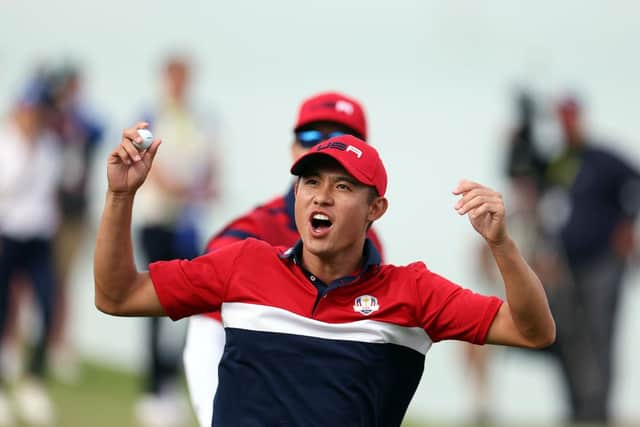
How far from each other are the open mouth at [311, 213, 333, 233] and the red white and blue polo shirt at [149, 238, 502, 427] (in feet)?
0.49

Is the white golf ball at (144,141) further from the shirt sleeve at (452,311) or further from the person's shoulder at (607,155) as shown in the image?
the person's shoulder at (607,155)

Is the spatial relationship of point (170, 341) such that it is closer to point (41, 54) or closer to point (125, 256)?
point (41, 54)

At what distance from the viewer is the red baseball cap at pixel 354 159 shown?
16.5 ft

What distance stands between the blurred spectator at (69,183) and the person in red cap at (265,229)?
6.33 m

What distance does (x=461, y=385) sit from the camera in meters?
13.2

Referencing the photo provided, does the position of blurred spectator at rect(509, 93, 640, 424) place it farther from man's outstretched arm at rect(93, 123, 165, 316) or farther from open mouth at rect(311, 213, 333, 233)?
man's outstretched arm at rect(93, 123, 165, 316)

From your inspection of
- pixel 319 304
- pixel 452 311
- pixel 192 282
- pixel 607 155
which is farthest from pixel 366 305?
pixel 607 155

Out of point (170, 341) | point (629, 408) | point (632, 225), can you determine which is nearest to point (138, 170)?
point (170, 341)

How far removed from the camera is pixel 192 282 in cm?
A: 505

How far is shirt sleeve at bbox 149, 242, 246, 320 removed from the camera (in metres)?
5.03

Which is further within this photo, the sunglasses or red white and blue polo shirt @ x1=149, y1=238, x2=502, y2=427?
the sunglasses

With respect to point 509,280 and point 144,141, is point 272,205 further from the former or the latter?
point 509,280

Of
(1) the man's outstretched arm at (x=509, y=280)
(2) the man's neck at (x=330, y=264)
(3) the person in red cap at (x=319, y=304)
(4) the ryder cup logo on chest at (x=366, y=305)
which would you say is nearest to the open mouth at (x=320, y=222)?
(3) the person in red cap at (x=319, y=304)

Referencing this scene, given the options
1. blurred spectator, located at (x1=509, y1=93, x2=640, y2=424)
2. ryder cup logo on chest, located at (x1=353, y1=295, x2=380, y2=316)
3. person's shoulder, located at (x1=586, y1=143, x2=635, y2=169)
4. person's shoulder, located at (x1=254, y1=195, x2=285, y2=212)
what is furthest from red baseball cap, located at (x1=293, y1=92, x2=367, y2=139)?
person's shoulder, located at (x1=586, y1=143, x2=635, y2=169)
